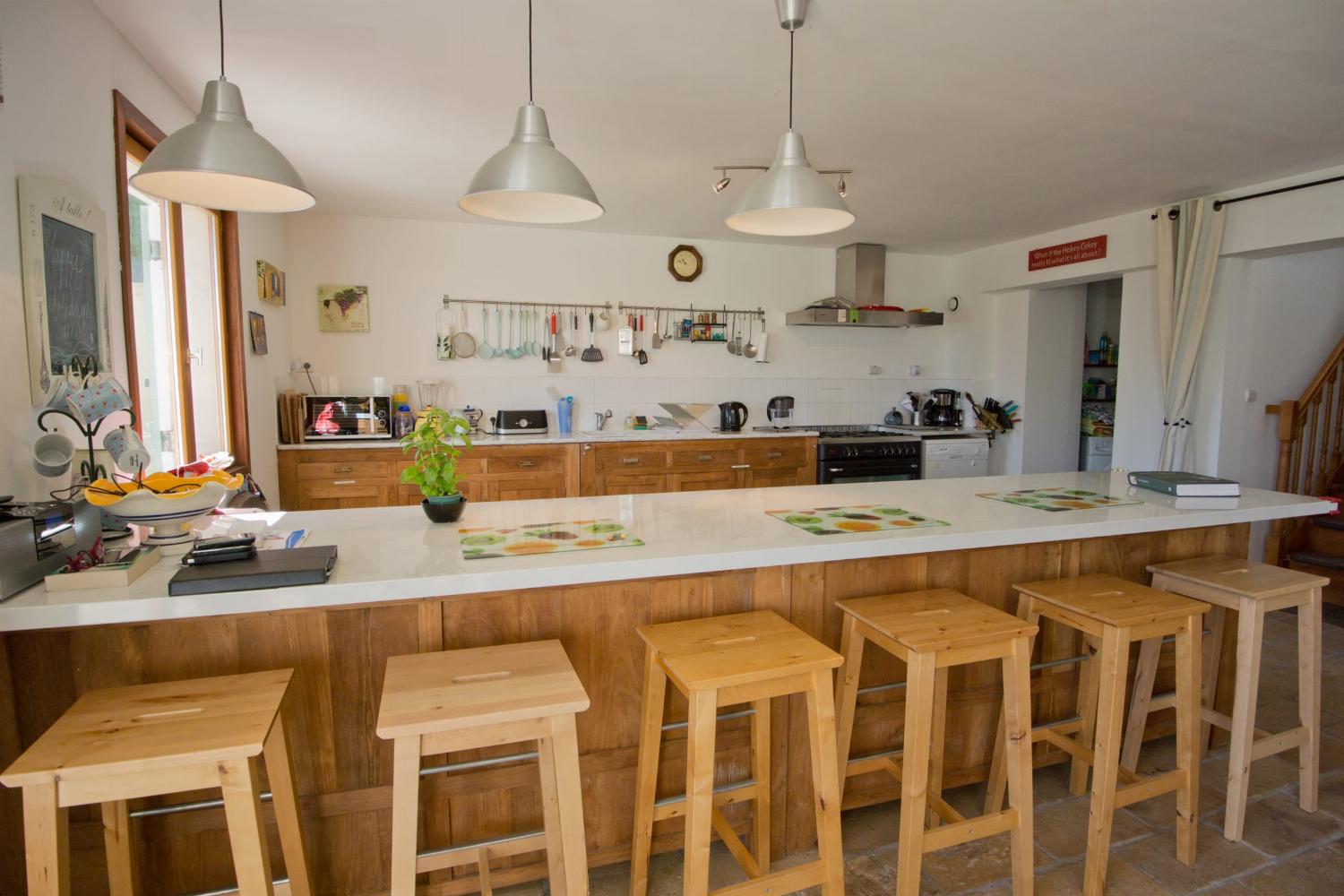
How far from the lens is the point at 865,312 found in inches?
200

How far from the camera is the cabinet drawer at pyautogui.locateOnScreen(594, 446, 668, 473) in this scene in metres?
4.37

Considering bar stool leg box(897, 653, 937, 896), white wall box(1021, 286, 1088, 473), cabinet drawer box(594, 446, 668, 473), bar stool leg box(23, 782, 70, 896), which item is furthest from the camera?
white wall box(1021, 286, 1088, 473)

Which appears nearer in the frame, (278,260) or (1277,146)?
(1277,146)

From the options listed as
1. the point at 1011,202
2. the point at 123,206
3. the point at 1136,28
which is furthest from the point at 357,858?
the point at 1011,202

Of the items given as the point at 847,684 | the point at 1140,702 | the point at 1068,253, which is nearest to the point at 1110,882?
the point at 1140,702

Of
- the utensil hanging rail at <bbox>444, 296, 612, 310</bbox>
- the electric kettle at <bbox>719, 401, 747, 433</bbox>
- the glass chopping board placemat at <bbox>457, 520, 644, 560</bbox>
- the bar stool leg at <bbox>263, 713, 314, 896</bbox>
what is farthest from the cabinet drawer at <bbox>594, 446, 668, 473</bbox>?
the bar stool leg at <bbox>263, 713, 314, 896</bbox>

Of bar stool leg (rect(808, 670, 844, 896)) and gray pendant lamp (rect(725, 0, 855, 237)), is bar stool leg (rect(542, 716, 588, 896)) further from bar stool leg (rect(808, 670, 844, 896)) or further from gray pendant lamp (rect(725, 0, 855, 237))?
gray pendant lamp (rect(725, 0, 855, 237))

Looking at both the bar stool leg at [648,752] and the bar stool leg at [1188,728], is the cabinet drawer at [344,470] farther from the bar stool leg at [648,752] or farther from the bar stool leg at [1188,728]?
the bar stool leg at [1188,728]

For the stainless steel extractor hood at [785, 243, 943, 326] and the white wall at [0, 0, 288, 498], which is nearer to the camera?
the white wall at [0, 0, 288, 498]

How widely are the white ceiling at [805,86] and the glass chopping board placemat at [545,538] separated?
144cm

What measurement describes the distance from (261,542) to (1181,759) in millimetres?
2376

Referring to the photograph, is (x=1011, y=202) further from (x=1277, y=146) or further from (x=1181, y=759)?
(x=1181, y=759)

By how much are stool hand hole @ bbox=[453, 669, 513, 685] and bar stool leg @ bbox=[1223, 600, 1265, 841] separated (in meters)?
1.99

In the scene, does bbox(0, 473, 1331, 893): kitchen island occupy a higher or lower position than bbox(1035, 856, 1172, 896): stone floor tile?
higher
